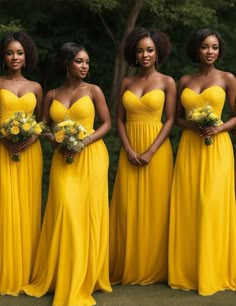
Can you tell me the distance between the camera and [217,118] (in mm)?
6582

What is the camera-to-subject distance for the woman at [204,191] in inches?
266

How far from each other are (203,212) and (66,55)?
2.16 m

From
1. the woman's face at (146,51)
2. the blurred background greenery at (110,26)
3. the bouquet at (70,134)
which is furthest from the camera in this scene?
the blurred background greenery at (110,26)

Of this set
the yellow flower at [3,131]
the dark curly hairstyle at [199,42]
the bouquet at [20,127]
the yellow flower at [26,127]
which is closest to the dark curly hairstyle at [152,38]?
the dark curly hairstyle at [199,42]

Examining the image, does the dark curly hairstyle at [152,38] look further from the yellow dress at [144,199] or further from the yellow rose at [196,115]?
the yellow rose at [196,115]

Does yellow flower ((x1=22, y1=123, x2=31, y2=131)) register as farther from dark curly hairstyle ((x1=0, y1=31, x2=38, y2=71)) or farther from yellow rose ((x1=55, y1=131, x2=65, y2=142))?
dark curly hairstyle ((x1=0, y1=31, x2=38, y2=71))

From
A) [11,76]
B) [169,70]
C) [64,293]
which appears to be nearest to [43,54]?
[169,70]

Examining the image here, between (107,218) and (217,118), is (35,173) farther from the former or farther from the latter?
(217,118)

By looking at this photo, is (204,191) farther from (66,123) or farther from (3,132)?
(3,132)

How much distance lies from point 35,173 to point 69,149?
0.66m

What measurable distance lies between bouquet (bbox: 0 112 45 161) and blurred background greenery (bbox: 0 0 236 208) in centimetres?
567

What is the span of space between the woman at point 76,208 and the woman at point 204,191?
32.9 inches

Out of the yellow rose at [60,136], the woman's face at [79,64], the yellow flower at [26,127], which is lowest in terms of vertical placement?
the yellow rose at [60,136]

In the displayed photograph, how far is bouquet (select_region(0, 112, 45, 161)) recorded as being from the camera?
6.41 metres
